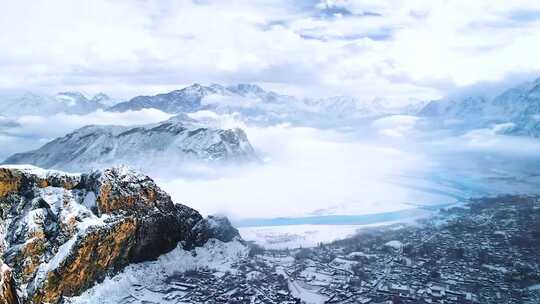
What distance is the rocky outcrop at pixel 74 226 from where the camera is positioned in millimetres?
79938

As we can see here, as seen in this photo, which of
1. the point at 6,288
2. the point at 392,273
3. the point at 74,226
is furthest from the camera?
the point at 392,273

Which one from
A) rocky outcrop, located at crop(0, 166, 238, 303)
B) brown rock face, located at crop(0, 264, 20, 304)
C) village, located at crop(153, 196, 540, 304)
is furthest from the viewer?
village, located at crop(153, 196, 540, 304)

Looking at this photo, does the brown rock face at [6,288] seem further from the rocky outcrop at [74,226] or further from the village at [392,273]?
the village at [392,273]

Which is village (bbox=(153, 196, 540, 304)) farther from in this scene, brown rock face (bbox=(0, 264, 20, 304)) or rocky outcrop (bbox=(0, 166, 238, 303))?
brown rock face (bbox=(0, 264, 20, 304))

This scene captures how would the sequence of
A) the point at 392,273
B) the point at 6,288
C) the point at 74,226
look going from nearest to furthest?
the point at 6,288 < the point at 74,226 < the point at 392,273

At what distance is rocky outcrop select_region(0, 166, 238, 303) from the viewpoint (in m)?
79.9

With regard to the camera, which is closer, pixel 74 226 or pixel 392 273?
pixel 74 226

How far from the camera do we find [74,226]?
281 feet

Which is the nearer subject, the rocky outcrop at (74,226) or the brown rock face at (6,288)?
the brown rock face at (6,288)

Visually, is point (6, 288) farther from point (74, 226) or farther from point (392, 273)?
point (392, 273)

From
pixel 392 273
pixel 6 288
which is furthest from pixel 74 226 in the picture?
pixel 392 273

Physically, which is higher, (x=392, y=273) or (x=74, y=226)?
(x=74, y=226)

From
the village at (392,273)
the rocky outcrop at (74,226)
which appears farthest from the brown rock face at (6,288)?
the village at (392,273)

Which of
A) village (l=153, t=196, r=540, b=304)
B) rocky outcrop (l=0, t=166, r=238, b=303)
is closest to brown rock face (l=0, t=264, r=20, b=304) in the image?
rocky outcrop (l=0, t=166, r=238, b=303)
